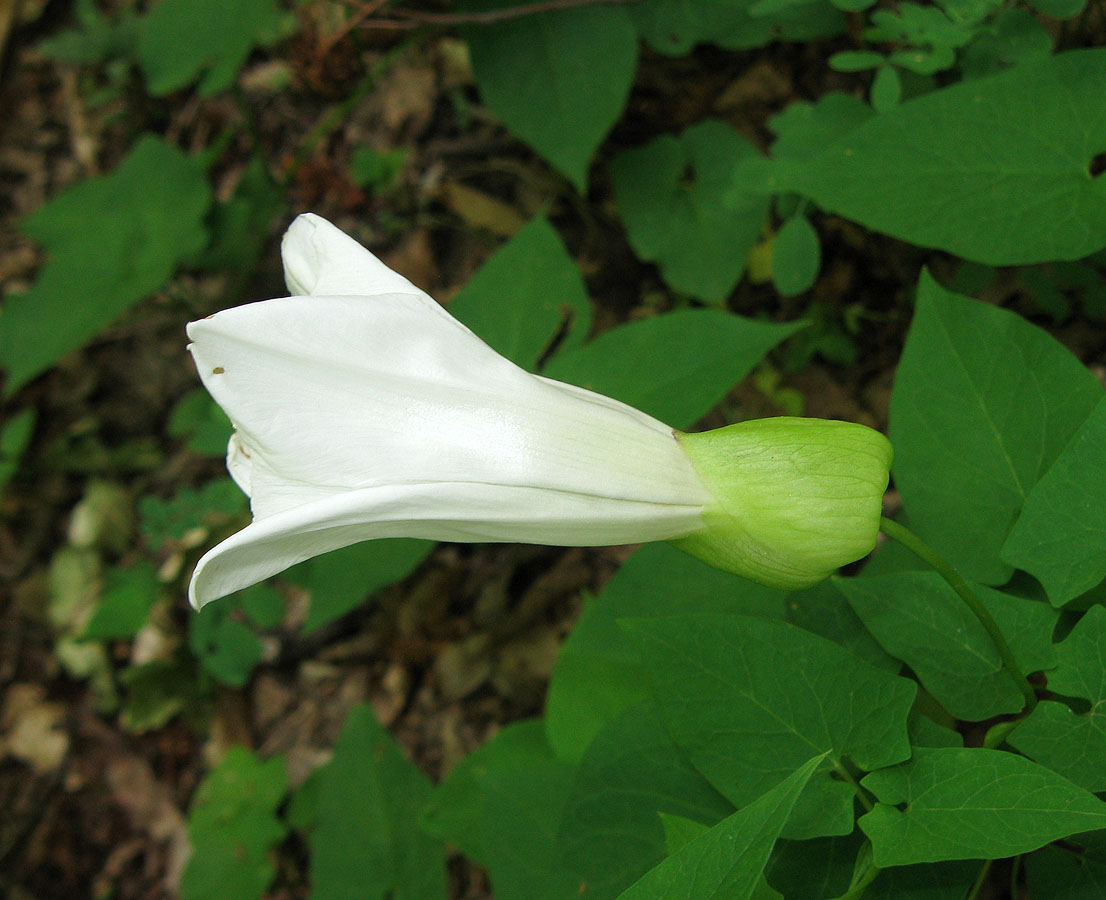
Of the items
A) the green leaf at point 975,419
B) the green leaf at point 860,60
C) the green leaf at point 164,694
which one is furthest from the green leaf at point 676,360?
the green leaf at point 164,694

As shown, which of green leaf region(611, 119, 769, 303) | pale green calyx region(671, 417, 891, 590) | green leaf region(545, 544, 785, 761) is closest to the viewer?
pale green calyx region(671, 417, 891, 590)

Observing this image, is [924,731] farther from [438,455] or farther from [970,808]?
[438,455]

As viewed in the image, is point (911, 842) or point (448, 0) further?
point (448, 0)

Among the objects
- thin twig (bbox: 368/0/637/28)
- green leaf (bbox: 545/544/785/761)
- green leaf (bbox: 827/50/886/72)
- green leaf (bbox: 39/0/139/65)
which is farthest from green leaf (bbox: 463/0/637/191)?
green leaf (bbox: 39/0/139/65)

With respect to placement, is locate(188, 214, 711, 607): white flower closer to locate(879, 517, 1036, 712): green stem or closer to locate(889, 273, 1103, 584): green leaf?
locate(879, 517, 1036, 712): green stem

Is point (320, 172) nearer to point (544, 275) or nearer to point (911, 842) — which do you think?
point (544, 275)

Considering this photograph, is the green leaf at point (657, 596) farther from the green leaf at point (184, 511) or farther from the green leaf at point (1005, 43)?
the green leaf at point (184, 511)

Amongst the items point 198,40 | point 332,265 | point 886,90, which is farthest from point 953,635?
point 198,40

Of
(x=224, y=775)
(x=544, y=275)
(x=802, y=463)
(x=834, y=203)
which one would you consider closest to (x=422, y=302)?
(x=802, y=463)
